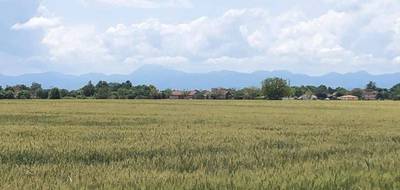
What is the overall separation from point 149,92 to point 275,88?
42118 mm

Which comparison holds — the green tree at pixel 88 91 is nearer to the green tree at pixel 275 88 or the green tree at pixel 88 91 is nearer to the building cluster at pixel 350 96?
the green tree at pixel 275 88

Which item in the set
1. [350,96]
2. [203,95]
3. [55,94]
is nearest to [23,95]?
[55,94]

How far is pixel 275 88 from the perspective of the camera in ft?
538

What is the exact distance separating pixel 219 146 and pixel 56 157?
4054mm

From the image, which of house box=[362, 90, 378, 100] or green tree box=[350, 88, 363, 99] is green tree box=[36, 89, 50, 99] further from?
green tree box=[350, 88, 363, 99]

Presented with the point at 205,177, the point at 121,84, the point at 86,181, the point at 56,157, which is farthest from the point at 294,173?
the point at 121,84

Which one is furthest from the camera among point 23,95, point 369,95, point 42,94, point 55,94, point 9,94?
point 369,95

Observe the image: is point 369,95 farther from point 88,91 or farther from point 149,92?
point 88,91

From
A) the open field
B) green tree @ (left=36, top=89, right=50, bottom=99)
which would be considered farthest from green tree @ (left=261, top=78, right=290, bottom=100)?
the open field

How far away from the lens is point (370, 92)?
7426 inches

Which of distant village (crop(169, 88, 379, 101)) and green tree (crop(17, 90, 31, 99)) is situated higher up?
distant village (crop(169, 88, 379, 101))

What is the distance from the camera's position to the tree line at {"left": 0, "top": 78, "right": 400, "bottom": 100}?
122 metres

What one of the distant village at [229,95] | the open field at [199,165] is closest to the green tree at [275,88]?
the distant village at [229,95]

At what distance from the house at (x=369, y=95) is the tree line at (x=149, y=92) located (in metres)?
1.14
